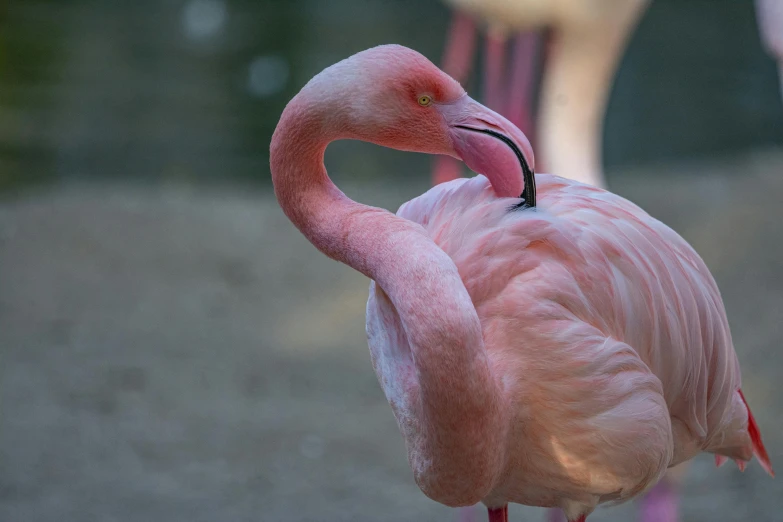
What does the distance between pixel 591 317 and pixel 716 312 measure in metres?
0.40

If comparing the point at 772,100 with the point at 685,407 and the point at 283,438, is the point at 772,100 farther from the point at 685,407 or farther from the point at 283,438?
the point at 685,407

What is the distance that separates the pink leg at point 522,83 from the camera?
423 cm

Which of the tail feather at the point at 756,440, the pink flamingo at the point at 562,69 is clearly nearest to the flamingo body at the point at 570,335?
the tail feather at the point at 756,440

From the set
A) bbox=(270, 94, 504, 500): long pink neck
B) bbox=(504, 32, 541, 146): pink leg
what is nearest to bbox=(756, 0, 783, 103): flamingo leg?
bbox=(270, 94, 504, 500): long pink neck

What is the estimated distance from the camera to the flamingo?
1478 millimetres

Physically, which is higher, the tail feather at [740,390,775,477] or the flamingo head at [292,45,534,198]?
the flamingo head at [292,45,534,198]

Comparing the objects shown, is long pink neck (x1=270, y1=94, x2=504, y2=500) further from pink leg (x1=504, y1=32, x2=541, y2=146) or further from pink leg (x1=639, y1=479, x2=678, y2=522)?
pink leg (x1=504, y1=32, x2=541, y2=146)

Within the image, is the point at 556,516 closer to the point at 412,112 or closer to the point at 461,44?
the point at 412,112

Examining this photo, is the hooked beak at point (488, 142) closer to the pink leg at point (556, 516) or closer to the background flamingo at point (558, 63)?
the pink leg at point (556, 516)

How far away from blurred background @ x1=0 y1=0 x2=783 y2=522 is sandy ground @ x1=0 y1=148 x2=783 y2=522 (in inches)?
0.5

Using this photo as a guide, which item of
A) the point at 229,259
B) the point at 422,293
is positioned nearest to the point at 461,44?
the point at 229,259

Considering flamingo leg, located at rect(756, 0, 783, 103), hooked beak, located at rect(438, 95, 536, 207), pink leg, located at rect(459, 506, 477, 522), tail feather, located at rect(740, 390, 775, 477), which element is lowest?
pink leg, located at rect(459, 506, 477, 522)

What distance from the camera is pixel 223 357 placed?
15.1 ft

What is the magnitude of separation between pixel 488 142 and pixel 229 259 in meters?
4.13
